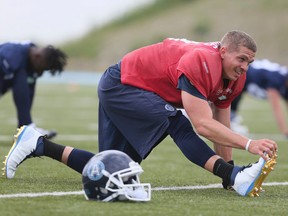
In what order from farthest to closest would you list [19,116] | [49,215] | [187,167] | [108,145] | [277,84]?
1. [277,84]
2. [19,116]
3. [187,167]
4. [108,145]
5. [49,215]

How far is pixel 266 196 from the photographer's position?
571 cm

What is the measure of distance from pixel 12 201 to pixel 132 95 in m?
1.34

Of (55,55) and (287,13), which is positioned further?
(287,13)

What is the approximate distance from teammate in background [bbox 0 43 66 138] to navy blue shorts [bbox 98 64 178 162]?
298cm

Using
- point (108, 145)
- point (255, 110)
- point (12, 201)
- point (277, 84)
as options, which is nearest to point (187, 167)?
point (108, 145)

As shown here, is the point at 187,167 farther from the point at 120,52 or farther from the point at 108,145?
the point at 120,52

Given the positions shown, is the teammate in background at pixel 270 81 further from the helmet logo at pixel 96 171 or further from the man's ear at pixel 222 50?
the helmet logo at pixel 96 171

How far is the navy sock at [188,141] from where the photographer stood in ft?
18.4

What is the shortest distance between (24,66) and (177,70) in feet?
12.7

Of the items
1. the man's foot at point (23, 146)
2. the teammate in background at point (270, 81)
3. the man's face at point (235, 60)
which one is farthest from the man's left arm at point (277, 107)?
the man's foot at point (23, 146)

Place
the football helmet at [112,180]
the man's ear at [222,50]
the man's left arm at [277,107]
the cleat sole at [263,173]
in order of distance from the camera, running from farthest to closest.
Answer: the man's left arm at [277,107] < the man's ear at [222,50] < the cleat sole at [263,173] < the football helmet at [112,180]

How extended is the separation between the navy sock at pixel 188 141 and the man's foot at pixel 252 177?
0.28m

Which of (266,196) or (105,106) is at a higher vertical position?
(105,106)

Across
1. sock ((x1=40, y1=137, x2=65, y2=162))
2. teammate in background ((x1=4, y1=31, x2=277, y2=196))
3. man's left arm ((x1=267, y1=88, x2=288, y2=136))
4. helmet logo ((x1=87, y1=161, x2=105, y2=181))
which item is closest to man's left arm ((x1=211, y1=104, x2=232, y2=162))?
teammate in background ((x1=4, y1=31, x2=277, y2=196))
